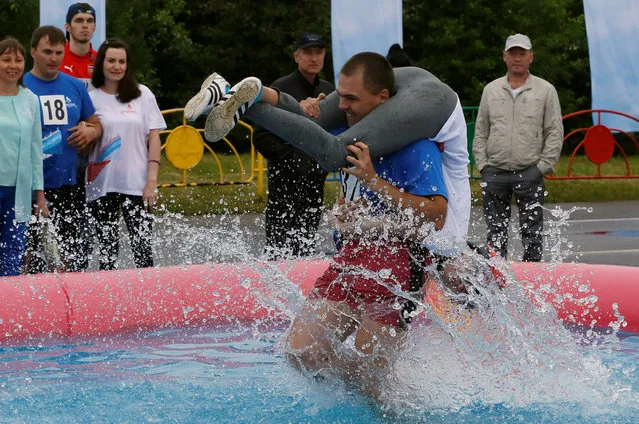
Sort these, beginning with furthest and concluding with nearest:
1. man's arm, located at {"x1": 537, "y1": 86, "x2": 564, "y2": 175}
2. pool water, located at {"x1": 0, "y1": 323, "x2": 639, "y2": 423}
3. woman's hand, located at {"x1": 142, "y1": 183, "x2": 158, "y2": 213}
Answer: man's arm, located at {"x1": 537, "y1": 86, "x2": 564, "y2": 175}, woman's hand, located at {"x1": 142, "y1": 183, "x2": 158, "y2": 213}, pool water, located at {"x1": 0, "y1": 323, "x2": 639, "y2": 423}

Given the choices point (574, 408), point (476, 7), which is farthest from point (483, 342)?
point (476, 7)

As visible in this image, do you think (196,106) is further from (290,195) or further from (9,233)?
(290,195)

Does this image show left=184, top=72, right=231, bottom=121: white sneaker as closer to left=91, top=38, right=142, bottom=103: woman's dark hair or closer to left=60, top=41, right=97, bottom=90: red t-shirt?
left=91, top=38, right=142, bottom=103: woman's dark hair

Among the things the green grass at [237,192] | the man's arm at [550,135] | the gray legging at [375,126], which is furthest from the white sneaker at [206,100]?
the green grass at [237,192]

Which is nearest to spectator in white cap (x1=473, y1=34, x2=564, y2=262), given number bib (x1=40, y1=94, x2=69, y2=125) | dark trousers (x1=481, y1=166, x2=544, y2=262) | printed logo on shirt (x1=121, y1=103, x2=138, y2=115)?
dark trousers (x1=481, y1=166, x2=544, y2=262)

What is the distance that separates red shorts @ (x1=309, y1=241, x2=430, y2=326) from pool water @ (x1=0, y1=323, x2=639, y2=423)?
1.30ft

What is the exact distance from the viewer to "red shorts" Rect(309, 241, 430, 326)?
16.4 feet

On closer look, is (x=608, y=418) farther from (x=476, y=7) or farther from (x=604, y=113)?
(x=476, y=7)

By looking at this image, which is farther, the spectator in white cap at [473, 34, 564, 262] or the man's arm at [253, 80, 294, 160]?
the spectator in white cap at [473, 34, 564, 262]

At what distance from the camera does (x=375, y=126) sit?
15.6 feet

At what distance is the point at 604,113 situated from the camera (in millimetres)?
16891

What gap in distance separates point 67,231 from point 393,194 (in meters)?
3.64

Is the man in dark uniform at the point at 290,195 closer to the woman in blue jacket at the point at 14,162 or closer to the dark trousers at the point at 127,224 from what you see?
the dark trousers at the point at 127,224

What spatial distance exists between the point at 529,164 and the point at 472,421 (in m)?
4.51
